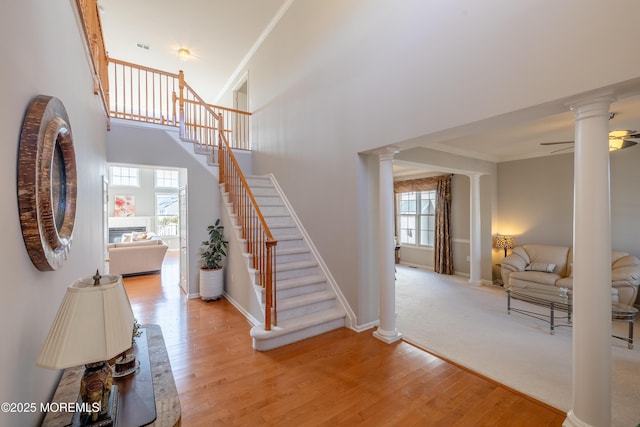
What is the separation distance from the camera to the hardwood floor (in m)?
2.06

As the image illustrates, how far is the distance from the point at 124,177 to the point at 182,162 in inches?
267

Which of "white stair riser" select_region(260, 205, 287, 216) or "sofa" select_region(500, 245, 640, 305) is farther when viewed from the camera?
"white stair riser" select_region(260, 205, 287, 216)

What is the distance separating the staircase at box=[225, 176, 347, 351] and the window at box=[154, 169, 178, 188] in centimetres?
759

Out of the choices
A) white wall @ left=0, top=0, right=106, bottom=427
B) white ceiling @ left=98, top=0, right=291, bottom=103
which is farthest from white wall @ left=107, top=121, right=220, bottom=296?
white wall @ left=0, top=0, right=106, bottom=427

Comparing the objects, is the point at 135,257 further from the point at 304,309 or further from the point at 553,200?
the point at 553,200

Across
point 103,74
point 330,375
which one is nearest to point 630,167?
point 330,375

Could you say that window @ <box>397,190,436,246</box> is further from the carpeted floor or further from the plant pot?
the plant pot

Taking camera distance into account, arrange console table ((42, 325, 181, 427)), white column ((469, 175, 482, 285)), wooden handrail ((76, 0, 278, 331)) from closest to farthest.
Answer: console table ((42, 325, 181, 427)) < wooden handrail ((76, 0, 278, 331)) < white column ((469, 175, 482, 285))

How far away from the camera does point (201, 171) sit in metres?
5.16

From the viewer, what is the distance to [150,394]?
1421 mm

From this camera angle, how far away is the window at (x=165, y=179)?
1062 cm

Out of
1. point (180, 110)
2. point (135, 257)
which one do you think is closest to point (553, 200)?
point (180, 110)

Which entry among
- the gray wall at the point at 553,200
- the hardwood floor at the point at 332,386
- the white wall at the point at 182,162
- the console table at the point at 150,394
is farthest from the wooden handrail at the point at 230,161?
the gray wall at the point at 553,200

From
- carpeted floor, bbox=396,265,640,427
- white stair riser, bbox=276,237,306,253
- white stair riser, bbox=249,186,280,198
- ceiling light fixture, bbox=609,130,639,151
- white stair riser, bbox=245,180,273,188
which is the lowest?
carpeted floor, bbox=396,265,640,427
